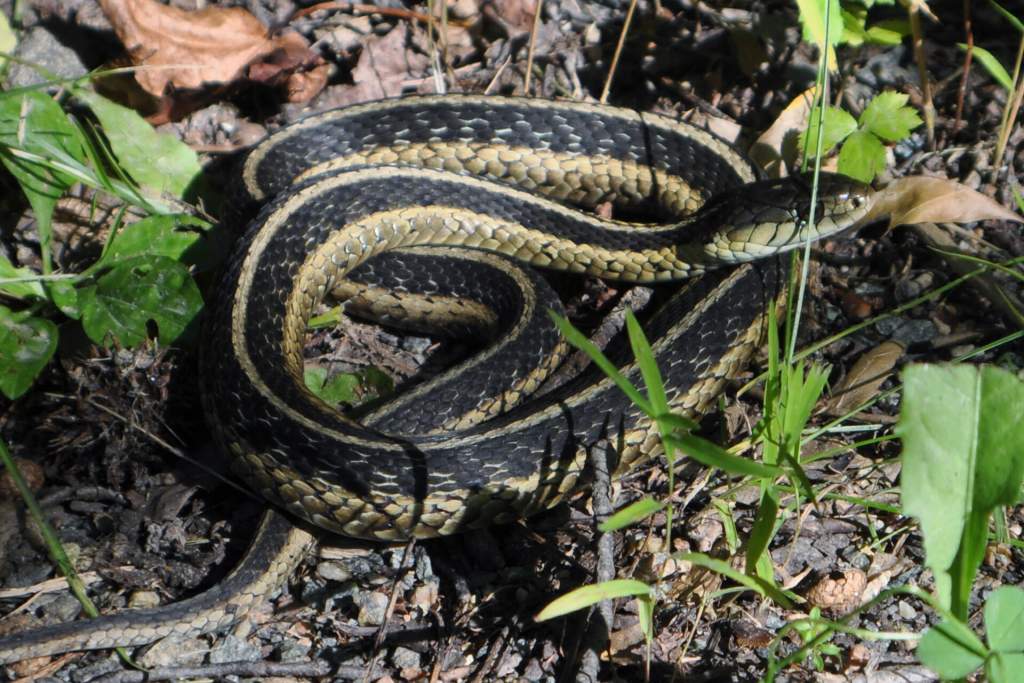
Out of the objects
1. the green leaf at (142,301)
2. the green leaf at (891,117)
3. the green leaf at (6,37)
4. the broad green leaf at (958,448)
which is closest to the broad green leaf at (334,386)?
the green leaf at (142,301)

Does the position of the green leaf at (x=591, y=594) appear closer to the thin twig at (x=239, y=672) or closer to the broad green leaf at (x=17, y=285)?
the thin twig at (x=239, y=672)

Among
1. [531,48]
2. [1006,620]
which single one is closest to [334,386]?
[531,48]

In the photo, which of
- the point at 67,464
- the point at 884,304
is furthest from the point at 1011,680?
the point at 67,464

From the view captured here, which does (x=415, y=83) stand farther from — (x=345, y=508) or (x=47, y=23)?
(x=345, y=508)

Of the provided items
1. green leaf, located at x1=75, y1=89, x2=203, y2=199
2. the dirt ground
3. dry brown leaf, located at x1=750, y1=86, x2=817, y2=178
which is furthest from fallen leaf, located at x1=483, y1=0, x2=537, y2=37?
green leaf, located at x1=75, y1=89, x2=203, y2=199

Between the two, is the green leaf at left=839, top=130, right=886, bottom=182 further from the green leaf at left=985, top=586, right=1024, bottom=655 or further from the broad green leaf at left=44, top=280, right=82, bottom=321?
the broad green leaf at left=44, top=280, right=82, bottom=321

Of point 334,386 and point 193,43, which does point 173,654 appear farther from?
point 193,43

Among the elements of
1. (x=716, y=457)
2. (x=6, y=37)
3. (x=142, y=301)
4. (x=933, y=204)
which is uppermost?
(x=6, y=37)
